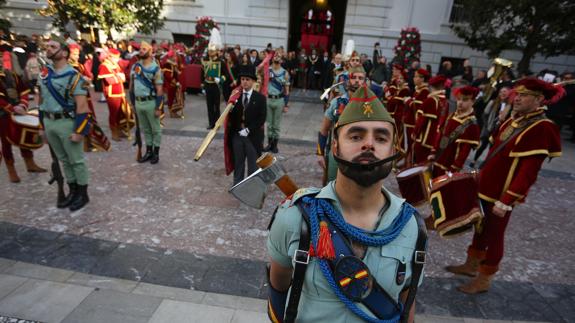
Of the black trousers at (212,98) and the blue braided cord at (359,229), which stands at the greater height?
the blue braided cord at (359,229)

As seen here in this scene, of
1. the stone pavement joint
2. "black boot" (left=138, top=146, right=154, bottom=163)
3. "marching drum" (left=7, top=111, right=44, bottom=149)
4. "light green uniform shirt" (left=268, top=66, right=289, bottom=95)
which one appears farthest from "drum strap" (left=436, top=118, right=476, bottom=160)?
"marching drum" (left=7, top=111, right=44, bottom=149)

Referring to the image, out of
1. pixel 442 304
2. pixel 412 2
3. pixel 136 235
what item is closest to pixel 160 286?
pixel 136 235

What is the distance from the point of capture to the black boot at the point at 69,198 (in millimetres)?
5180

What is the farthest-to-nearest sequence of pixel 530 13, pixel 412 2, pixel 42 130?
pixel 412 2 → pixel 530 13 → pixel 42 130

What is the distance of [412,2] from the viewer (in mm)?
17859

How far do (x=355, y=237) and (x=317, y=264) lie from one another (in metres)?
0.22

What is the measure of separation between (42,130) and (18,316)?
284cm

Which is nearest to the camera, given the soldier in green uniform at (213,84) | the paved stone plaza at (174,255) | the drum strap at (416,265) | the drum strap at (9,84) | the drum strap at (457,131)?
the drum strap at (416,265)

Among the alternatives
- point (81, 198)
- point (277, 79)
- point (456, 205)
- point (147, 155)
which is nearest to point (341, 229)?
point (456, 205)

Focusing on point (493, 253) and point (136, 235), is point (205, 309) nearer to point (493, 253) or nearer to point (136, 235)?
point (136, 235)

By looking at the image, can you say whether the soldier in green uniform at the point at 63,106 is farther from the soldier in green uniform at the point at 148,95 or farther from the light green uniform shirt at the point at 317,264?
the light green uniform shirt at the point at 317,264

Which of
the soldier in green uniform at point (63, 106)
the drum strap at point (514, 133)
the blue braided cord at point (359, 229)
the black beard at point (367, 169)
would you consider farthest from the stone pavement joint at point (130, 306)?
the black beard at point (367, 169)

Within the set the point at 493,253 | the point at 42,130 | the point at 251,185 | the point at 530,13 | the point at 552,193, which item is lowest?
the point at 552,193

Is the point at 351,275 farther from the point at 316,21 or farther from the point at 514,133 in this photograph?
the point at 316,21
